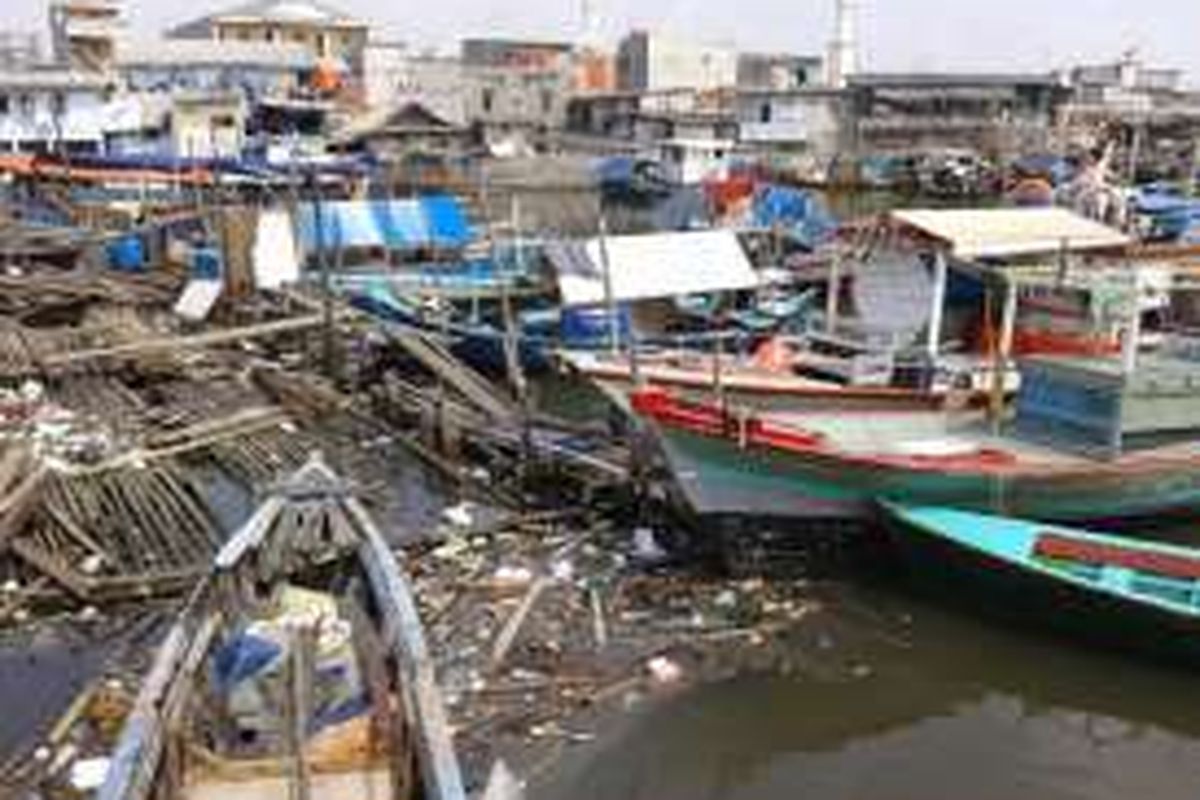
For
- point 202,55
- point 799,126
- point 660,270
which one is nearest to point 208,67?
point 202,55

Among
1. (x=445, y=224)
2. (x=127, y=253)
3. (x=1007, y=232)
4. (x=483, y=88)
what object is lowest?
(x=127, y=253)

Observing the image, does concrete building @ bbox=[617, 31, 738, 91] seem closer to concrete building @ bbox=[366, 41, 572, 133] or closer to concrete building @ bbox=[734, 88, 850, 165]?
concrete building @ bbox=[366, 41, 572, 133]

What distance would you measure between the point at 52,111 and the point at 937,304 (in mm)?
41995

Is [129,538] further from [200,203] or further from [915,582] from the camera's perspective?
[200,203]

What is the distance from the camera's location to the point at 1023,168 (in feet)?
173

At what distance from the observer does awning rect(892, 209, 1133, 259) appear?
16.1m

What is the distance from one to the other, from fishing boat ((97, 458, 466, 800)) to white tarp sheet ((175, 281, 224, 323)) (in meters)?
14.7

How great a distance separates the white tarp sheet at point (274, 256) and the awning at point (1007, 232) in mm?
11481

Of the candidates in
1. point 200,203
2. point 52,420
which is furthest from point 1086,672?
point 200,203

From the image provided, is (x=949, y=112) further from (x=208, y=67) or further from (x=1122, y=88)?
(x=208, y=67)

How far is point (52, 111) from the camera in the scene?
50.5 meters

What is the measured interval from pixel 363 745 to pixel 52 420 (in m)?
10.4

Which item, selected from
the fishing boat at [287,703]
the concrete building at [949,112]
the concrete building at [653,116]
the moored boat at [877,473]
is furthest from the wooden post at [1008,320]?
the concrete building at [949,112]

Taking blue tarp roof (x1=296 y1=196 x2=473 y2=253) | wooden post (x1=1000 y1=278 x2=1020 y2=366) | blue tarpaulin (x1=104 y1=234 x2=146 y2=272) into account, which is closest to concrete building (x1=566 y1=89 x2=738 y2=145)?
blue tarp roof (x1=296 y1=196 x2=473 y2=253)
